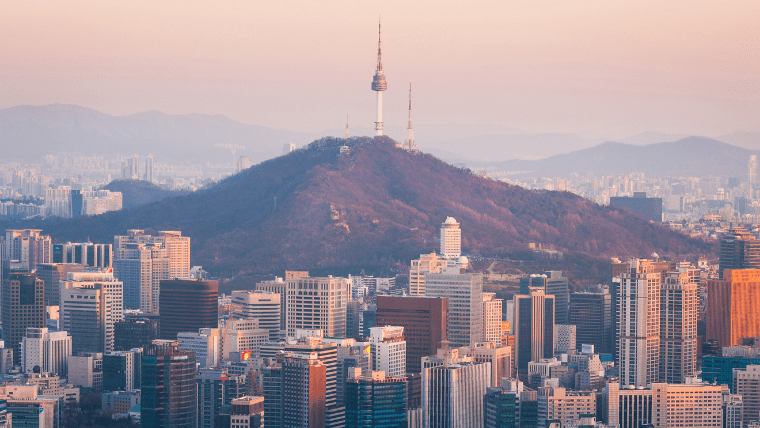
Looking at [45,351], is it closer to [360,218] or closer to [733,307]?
[733,307]

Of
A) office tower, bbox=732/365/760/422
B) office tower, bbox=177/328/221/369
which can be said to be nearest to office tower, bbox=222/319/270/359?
office tower, bbox=177/328/221/369

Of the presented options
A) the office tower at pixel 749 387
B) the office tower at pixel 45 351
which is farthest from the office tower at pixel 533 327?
the office tower at pixel 45 351

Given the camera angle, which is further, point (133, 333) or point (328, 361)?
point (133, 333)

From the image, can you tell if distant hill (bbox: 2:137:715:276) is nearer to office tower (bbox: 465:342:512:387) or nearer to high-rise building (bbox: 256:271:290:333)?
high-rise building (bbox: 256:271:290:333)

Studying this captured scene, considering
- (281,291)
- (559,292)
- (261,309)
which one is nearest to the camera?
(261,309)

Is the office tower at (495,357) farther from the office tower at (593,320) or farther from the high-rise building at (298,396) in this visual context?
the office tower at (593,320)

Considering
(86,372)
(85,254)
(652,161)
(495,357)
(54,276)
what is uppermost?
(652,161)

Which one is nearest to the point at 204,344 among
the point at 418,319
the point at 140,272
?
the point at 418,319
